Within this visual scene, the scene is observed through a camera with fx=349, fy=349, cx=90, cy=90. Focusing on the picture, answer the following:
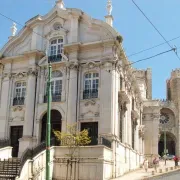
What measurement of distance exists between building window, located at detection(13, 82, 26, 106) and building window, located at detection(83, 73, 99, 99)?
20.3ft

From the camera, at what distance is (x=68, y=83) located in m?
29.9

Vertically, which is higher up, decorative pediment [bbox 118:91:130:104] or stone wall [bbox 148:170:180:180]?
decorative pediment [bbox 118:91:130:104]

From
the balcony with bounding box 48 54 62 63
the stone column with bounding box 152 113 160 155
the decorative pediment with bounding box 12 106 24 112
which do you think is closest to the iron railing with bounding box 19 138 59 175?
the decorative pediment with bounding box 12 106 24 112

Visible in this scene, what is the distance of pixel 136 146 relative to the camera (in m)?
39.9

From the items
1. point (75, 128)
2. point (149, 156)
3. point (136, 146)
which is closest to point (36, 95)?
point (75, 128)

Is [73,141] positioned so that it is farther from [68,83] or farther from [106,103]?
[68,83]

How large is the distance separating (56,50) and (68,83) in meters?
3.78

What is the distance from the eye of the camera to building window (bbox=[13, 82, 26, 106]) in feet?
105

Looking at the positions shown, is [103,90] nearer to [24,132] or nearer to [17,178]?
[24,132]

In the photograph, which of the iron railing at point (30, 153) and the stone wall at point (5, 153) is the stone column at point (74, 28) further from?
the stone wall at point (5, 153)

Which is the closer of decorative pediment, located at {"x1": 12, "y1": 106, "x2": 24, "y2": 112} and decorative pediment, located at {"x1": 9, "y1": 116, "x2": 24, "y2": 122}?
decorative pediment, located at {"x1": 9, "y1": 116, "x2": 24, "y2": 122}

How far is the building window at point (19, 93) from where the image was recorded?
3194 centimetres

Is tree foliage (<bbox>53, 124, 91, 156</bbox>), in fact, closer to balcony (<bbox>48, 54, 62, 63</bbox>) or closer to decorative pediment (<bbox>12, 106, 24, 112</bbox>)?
decorative pediment (<bbox>12, 106, 24, 112</bbox>)

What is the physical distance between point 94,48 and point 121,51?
95.9 inches
